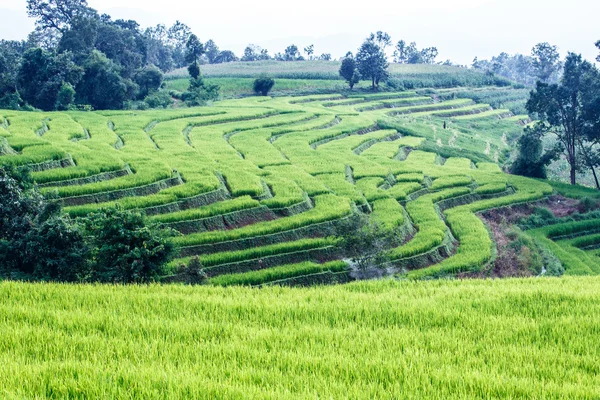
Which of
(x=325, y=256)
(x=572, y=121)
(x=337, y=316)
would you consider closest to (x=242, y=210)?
(x=325, y=256)

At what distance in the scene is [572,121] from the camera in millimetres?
38312

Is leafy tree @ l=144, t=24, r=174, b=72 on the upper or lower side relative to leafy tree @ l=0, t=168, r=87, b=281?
upper

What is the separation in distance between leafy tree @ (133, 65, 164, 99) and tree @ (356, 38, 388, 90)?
2549cm

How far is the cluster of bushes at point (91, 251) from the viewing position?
14.5m

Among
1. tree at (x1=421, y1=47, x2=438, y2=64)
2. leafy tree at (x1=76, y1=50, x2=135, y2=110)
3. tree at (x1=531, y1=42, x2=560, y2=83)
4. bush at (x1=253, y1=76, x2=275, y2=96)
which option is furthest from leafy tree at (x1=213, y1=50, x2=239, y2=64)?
leafy tree at (x1=76, y1=50, x2=135, y2=110)

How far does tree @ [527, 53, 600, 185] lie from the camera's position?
122ft

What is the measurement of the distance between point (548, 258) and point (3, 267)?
19.9 meters

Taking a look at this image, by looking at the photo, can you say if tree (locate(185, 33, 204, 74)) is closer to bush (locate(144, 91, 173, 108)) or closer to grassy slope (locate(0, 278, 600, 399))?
bush (locate(144, 91, 173, 108))

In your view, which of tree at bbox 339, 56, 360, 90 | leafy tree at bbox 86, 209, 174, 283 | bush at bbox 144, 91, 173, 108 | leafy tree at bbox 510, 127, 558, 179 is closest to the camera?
leafy tree at bbox 86, 209, 174, 283

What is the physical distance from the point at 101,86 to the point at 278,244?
35.2 metres

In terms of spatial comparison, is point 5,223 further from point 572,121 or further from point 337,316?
point 572,121

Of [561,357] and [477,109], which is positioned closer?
[561,357]

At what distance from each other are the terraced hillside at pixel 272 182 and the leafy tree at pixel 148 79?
9902 millimetres

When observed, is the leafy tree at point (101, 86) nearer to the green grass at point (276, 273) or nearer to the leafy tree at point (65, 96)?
the leafy tree at point (65, 96)
